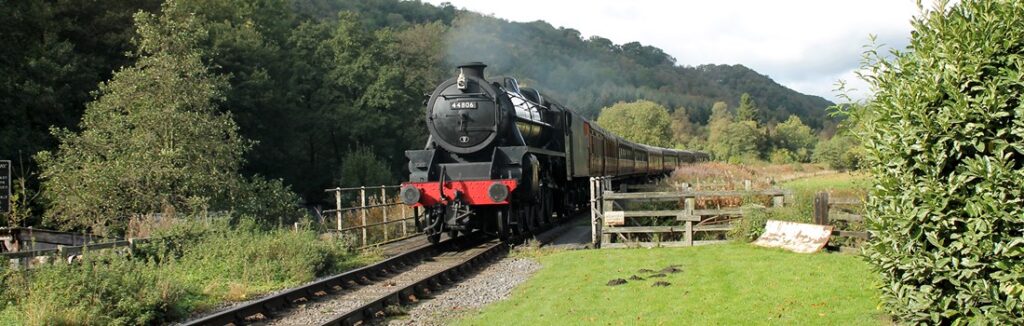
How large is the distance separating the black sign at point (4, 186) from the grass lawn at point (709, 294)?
7.05 m

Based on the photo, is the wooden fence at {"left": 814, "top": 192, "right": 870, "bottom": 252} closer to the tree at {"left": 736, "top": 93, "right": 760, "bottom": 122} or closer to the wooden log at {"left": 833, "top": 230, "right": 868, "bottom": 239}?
the wooden log at {"left": 833, "top": 230, "right": 868, "bottom": 239}

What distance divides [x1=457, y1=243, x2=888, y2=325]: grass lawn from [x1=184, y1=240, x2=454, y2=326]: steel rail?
7.97 feet

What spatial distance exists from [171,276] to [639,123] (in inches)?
2057

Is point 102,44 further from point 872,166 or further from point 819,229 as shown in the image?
→ point 872,166

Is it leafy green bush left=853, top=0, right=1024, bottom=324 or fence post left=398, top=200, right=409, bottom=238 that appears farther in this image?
fence post left=398, top=200, right=409, bottom=238

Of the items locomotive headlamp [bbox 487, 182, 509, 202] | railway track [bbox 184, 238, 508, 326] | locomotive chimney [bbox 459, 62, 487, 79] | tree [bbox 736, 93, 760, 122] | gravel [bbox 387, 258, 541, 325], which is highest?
tree [bbox 736, 93, 760, 122]

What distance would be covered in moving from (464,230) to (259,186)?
7030mm

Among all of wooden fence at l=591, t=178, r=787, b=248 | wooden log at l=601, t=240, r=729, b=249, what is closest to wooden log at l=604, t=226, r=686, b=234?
wooden fence at l=591, t=178, r=787, b=248

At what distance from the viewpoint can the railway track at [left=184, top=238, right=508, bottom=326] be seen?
8.78 m

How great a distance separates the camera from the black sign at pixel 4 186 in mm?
10922

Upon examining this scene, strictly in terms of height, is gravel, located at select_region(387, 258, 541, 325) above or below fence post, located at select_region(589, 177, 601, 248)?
below

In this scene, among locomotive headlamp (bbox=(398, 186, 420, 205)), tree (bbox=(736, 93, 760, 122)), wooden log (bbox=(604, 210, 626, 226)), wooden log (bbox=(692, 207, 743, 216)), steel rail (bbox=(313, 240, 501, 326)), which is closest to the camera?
steel rail (bbox=(313, 240, 501, 326))

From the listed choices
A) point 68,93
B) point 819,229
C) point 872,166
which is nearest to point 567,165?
point 819,229

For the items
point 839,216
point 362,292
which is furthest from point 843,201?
point 362,292
